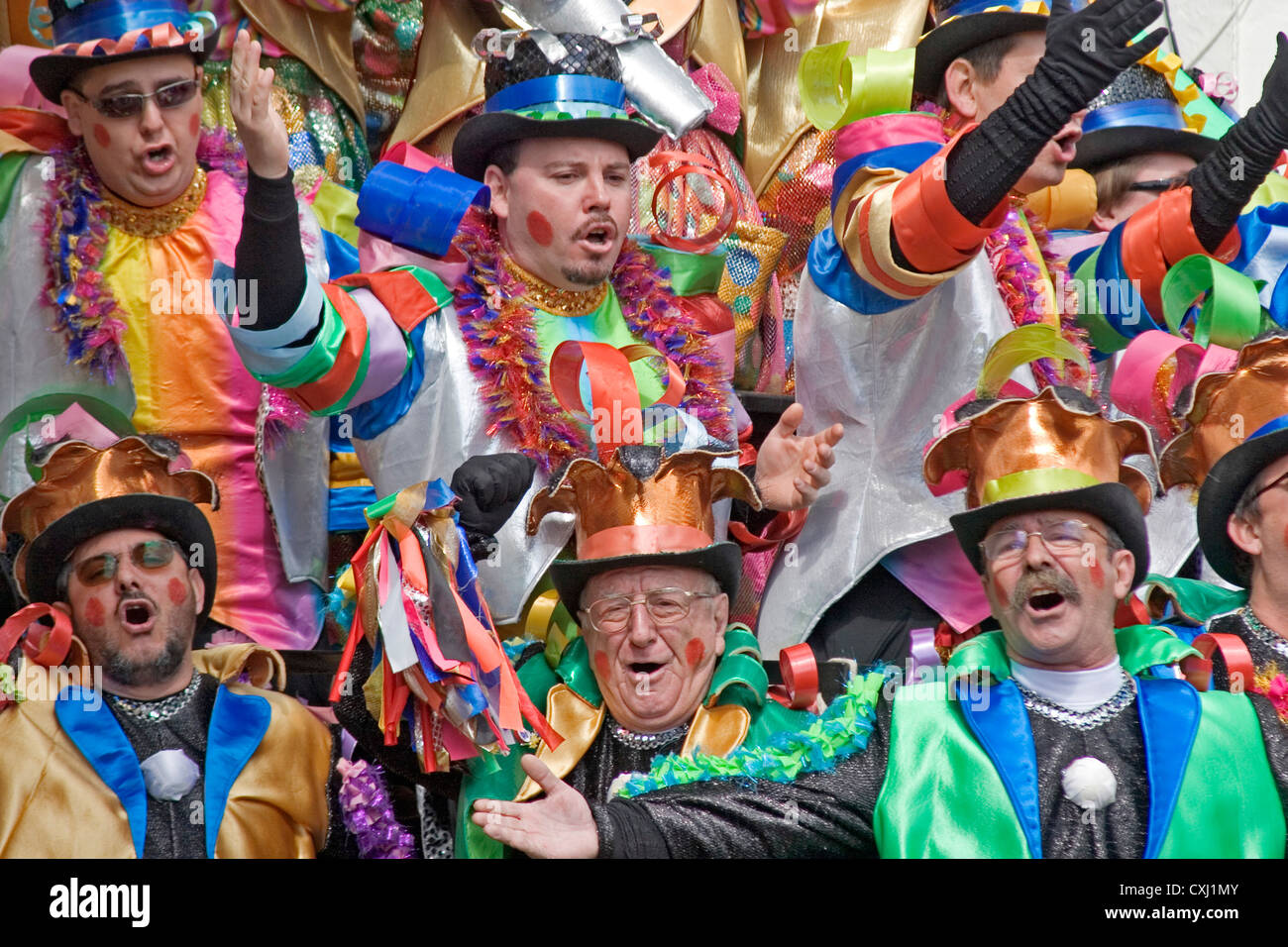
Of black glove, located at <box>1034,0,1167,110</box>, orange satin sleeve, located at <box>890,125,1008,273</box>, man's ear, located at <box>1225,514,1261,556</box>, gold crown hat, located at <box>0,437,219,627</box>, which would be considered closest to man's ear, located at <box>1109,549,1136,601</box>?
man's ear, located at <box>1225,514,1261,556</box>

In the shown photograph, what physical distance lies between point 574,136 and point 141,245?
103 cm

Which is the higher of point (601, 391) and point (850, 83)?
point (850, 83)

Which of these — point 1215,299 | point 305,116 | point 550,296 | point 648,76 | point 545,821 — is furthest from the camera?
point 305,116

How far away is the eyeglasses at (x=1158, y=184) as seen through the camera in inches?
195

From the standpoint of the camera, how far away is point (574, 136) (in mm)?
4145

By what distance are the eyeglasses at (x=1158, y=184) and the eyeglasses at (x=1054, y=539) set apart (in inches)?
72.8

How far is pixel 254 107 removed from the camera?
349 cm

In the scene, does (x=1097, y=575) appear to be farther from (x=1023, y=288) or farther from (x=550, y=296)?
(x=550, y=296)

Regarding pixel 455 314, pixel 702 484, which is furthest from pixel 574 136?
pixel 702 484

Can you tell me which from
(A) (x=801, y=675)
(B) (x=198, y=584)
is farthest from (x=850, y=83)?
(B) (x=198, y=584)

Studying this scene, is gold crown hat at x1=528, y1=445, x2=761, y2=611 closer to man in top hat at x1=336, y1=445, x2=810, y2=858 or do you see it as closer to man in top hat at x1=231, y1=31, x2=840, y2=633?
man in top hat at x1=336, y1=445, x2=810, y2=858

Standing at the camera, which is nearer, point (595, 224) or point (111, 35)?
point (595, 224)

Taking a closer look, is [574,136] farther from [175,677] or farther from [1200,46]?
[1200,46]

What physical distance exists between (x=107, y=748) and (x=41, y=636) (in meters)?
0.25
